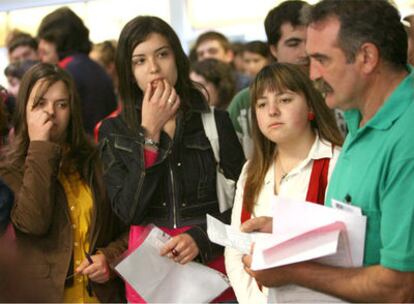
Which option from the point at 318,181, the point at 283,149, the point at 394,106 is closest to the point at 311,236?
the point at 394,106

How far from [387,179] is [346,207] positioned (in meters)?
0.14

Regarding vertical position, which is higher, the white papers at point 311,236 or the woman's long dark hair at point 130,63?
the woman's long dark hair at point 130,63

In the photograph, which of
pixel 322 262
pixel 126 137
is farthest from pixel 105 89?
pixel 322 262

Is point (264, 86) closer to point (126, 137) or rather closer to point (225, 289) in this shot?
point (126, 137)

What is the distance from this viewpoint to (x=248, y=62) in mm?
5230

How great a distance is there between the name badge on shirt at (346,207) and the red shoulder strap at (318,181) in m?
0.50

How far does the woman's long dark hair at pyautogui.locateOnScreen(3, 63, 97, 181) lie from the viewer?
2629 mm

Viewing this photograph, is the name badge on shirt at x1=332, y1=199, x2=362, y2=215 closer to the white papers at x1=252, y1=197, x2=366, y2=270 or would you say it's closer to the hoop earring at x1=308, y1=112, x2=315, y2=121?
the white papers at x1=252, y1=197, x2=366, y2=270

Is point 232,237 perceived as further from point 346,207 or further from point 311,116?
point 311,116

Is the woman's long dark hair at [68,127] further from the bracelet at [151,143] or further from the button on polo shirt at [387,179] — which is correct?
the button on polo shirt at [387,179]

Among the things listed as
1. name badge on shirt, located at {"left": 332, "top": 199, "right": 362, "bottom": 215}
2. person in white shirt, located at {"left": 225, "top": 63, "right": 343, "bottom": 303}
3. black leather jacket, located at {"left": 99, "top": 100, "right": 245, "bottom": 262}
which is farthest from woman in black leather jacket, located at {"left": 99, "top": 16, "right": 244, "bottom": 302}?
name badge on shirt, located at {"left": 332, "top": 199, "right": 362, "bottom": 215}

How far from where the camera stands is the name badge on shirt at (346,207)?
61.6 inches

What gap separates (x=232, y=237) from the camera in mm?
1870

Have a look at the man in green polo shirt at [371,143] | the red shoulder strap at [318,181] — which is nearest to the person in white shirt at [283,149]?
the red shoulder strap at [318,181]
